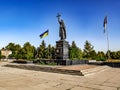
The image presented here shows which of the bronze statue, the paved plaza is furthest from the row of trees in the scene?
the paved plaza

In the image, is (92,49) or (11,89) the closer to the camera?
(11,89)

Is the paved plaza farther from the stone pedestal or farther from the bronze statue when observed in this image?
the bronze statue

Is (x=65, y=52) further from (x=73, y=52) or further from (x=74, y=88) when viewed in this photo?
(x=73, y=52)

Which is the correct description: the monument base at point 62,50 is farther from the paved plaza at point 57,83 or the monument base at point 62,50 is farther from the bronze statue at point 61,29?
the paved plaza at point 57,83

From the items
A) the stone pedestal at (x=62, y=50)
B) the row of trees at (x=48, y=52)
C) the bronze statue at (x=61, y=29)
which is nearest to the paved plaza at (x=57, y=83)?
the stone pedestal at (x=62, y=50)

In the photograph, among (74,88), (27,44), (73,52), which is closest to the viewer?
(74,88)

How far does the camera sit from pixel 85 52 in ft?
193

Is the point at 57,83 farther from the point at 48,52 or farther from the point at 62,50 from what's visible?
the point at 48,52

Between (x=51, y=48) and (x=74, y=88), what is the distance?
54.7m

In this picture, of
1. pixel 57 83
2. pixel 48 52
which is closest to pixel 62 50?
Answer: pixel 57 83

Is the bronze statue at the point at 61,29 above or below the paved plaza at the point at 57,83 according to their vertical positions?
above

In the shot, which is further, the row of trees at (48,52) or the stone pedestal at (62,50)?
the row of trees at (48,52)

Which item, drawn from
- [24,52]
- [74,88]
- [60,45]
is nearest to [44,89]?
[74,88]

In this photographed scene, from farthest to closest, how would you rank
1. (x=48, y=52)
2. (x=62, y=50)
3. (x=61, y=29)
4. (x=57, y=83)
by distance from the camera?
(x=48, y=52) → (x=61, y=29) → (x=62, y=50) → (x=57, y=83)
